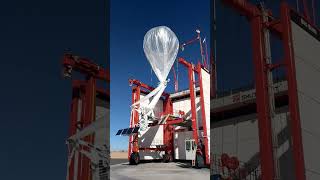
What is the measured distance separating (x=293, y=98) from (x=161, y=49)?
2298 millimetres

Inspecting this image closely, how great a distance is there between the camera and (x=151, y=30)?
4.16 m

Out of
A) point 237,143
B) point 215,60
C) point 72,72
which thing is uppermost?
point 215,60

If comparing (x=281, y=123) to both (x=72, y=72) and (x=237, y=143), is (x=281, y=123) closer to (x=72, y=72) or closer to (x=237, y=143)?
(x=237, y=143)

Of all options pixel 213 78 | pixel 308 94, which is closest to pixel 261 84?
pixel 308 94

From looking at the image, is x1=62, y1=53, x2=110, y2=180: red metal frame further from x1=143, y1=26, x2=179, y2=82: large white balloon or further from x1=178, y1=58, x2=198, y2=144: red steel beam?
x1=178, y1=58, x2=198, y2=144: red steel beam

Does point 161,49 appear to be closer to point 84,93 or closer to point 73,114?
point 84,93

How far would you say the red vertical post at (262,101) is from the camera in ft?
9.51

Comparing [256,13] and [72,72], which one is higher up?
[256,13]

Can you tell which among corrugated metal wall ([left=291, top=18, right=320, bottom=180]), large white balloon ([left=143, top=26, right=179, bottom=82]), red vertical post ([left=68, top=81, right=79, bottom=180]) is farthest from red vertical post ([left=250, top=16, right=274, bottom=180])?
red vertical post ([left=68, top=81, right=79, bottom=180])

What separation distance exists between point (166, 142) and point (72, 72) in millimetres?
5765

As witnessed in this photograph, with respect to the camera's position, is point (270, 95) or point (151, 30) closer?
point (270, 95)

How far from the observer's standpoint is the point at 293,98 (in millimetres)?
2975

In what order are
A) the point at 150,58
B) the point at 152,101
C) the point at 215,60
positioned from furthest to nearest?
the point at 152,101, the point at 150,58, the point at 215,60

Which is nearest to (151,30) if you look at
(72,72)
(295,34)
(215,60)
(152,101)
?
(215,60)
